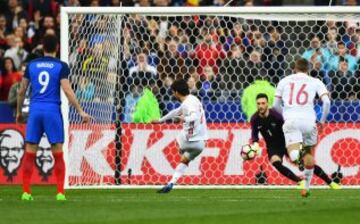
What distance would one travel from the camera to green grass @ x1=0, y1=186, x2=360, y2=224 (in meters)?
13.5

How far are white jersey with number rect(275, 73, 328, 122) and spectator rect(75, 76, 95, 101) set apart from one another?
4.54 metres

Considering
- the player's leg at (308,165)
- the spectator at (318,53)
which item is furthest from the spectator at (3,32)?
the player's leg at (308,165)

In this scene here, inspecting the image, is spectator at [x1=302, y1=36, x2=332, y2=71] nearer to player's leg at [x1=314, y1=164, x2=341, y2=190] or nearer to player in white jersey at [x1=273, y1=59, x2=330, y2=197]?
player's leg at [x1=314, y1=164, x2=341, y2=190]

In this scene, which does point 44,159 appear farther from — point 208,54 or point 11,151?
point 208,54

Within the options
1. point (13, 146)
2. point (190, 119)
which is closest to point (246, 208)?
point (190, 119)

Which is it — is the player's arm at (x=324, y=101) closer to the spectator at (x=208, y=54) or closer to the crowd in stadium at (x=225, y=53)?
the crowd in stadium at (x=225, y=53)

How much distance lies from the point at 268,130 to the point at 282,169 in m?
0.85

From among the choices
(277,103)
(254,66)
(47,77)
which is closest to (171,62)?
(254,66)

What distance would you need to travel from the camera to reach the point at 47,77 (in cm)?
1684

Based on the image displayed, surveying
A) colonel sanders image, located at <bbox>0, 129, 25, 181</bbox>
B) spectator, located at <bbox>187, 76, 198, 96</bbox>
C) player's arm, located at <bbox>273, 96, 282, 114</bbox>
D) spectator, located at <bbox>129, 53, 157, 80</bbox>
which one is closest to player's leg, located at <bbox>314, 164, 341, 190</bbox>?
player's arm, located at <bbox>273, 96, 282, 114</bbox>

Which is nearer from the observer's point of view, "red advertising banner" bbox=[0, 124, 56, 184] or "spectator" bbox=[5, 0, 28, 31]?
"red advertising banner" bbox=[0, 124, 56, 184]

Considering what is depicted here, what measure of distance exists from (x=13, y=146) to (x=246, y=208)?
8.76 metres

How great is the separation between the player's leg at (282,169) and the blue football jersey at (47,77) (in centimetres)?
480

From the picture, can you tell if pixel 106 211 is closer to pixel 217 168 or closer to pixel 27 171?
pixel 27 171
